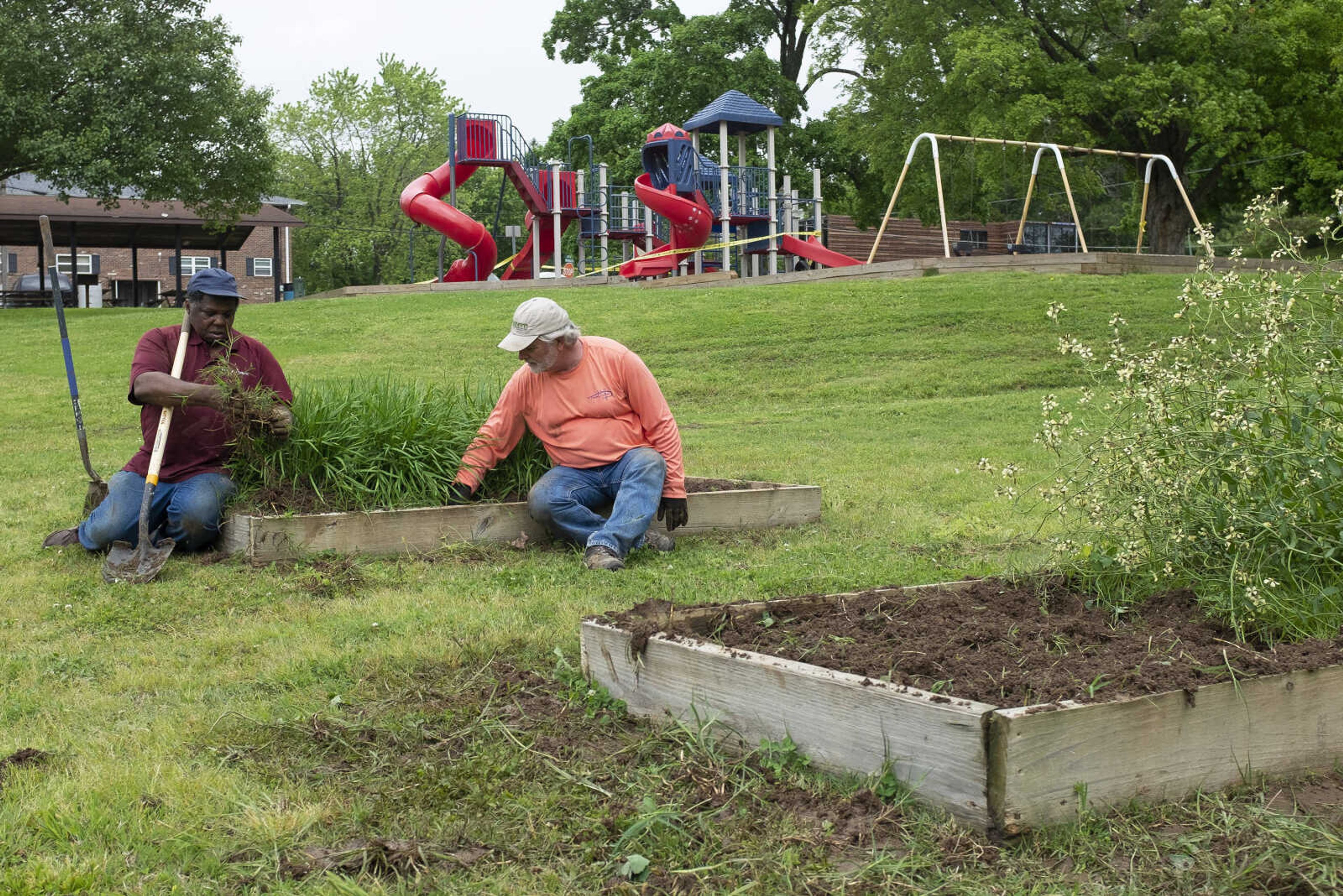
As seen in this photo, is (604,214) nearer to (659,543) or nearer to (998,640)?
(659,543)

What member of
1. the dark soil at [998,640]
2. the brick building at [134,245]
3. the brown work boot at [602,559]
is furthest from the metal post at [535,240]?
the dark soil at [998,640]

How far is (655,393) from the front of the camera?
6086 millimetres

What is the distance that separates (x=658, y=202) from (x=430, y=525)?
20411 millimetres

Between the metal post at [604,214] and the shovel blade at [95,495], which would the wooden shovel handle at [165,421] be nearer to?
the shovel blade at [95,495]

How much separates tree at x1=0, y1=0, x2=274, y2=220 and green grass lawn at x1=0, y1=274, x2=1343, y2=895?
70.8ft

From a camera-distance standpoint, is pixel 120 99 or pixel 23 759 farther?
pixel 120 99

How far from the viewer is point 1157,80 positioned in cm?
2500

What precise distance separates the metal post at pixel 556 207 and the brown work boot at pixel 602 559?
23148mm

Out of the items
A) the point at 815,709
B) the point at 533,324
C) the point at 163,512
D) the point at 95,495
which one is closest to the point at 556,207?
the point at 95,495

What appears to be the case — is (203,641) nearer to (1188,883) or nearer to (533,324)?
(533,324)

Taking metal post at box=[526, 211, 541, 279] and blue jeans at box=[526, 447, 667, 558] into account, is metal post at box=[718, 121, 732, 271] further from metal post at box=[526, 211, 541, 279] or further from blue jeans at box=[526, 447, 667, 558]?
blue jeans at box=[526, 447, 667, 558]

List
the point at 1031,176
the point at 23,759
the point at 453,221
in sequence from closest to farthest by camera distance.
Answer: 1. the point at 23,759
2. the point at 1031,176
3. the point at 453,221

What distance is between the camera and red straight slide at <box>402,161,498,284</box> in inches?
1065

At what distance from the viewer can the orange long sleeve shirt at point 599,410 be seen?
6.01m
